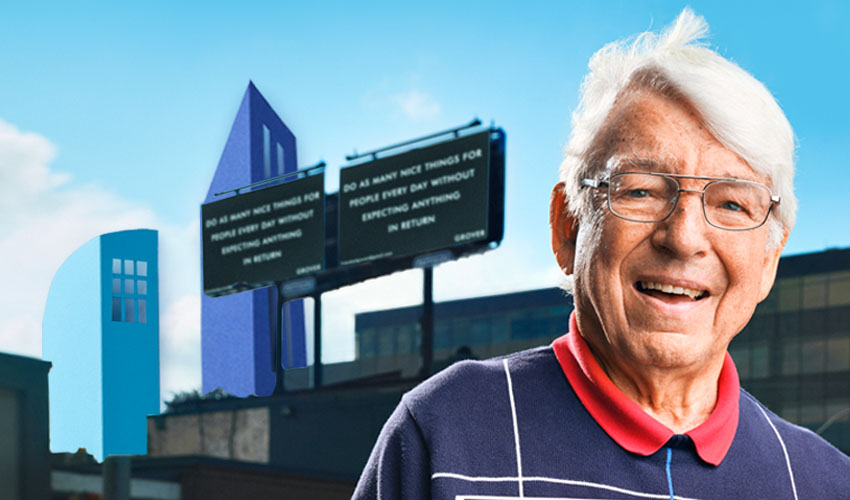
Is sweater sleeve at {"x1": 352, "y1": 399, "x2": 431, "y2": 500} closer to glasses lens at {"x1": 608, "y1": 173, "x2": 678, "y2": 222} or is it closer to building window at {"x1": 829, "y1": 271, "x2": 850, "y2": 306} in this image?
glasses lens at {"x1": 608, "y1": 173, "x2": 678, "y2": 222}

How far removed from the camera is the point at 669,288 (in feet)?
4.44

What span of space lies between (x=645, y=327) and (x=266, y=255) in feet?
39.4

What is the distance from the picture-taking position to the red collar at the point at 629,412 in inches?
55.9

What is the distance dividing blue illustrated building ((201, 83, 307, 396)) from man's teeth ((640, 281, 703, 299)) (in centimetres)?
1187

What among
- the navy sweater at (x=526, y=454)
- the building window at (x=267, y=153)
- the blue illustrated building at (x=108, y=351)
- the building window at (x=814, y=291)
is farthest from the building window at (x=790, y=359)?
the navy sweater at (x=526, y=454)

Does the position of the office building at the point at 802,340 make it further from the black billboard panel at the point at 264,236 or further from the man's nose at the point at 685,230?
the man's nose at the point at 685,230

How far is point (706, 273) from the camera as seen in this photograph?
53.2 inches

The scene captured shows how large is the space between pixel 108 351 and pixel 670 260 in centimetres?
895

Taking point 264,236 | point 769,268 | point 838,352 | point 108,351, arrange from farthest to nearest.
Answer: point 838,352, point 264,236, point 108,351, point 769,268

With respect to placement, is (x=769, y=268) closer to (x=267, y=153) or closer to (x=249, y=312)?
(x=267, y=153)

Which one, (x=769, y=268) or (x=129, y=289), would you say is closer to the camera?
(x=769, y=268)

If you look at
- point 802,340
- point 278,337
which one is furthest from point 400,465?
point 802,340

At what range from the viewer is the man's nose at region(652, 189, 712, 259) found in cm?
133

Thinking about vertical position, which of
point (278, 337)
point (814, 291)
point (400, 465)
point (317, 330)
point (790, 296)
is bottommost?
point (400, 465)
